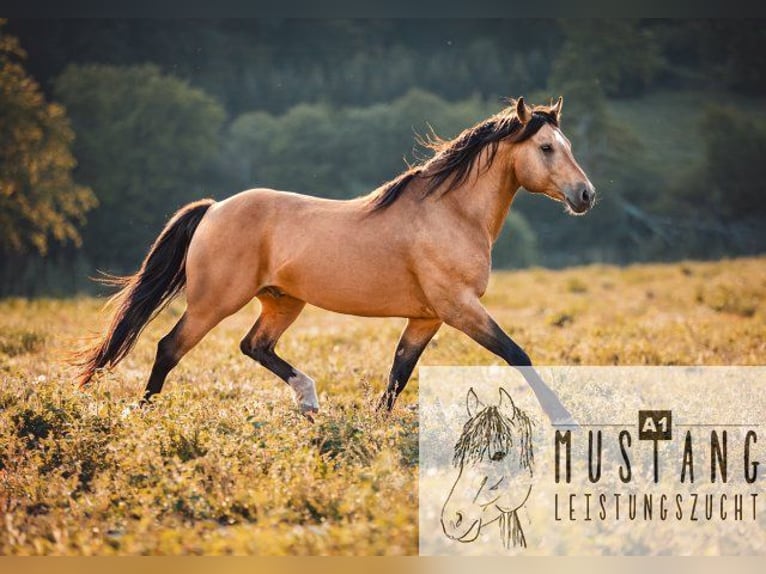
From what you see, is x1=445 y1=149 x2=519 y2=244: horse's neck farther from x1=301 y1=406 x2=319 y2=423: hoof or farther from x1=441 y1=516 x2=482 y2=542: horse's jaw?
x1=441 y1=516 x2=482 y2=542: horse's jaw

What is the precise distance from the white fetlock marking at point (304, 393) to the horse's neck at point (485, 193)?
149 cm

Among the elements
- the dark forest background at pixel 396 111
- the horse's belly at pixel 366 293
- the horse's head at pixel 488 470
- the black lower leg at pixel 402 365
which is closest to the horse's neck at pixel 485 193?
the horse's belly at pixel 366 293

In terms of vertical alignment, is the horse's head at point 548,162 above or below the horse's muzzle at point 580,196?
above

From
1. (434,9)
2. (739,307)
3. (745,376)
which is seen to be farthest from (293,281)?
(739,307)

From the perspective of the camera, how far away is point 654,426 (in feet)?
17.2

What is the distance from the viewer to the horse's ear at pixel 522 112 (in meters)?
5.94

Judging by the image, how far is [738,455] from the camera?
17.2 feet

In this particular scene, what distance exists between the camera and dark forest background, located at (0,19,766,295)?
2438cm

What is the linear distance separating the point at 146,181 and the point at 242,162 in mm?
4142

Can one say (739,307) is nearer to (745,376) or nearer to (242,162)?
(745,376)

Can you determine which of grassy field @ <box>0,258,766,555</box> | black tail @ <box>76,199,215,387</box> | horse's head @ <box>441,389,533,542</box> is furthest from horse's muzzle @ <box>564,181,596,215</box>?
black tail @ <box>76,199,215,387</box>

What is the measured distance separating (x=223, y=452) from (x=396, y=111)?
944 inches

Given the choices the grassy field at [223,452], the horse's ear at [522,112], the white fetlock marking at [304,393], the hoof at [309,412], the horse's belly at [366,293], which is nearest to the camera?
the grassy field at [223,452]
